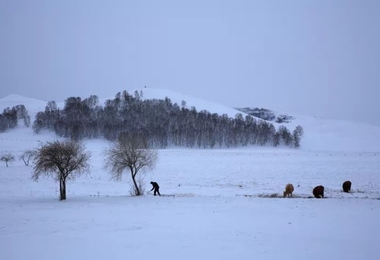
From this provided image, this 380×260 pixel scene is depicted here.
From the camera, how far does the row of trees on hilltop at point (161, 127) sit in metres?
116

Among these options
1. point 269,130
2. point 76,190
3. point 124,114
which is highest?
point 124,114

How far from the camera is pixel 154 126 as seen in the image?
12356 centimetres

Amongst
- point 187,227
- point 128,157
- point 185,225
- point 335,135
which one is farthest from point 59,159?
point 335,135

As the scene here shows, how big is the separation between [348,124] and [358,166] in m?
146

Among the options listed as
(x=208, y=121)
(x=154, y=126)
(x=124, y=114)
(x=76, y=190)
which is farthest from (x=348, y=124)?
(x=76, y=190)

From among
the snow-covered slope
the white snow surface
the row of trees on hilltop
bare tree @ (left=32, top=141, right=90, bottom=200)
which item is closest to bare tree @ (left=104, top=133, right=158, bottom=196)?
bare tree @ (left=32, top=141, right=90, bottom=200)

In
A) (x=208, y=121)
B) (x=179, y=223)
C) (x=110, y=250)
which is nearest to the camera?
(x=110, y=250)

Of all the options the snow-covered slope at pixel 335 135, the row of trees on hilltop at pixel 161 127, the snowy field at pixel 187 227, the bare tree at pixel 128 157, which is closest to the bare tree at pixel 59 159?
the snowy field at pixel 187 227

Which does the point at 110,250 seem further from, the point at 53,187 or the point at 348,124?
the point at 348,124

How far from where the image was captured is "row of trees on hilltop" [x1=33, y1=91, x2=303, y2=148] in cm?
11575

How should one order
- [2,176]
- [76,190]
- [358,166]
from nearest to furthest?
[76,190]
[2,176]
[358,166]

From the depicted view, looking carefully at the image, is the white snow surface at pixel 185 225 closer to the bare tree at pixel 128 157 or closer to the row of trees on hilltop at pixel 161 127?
the bare tree at pixel 128 157

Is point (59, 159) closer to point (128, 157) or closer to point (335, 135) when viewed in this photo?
point (128, 157)

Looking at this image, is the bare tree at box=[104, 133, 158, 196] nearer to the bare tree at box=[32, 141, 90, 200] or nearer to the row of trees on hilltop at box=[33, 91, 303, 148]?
the bare tree at box=[32, 141, 90, 200]
